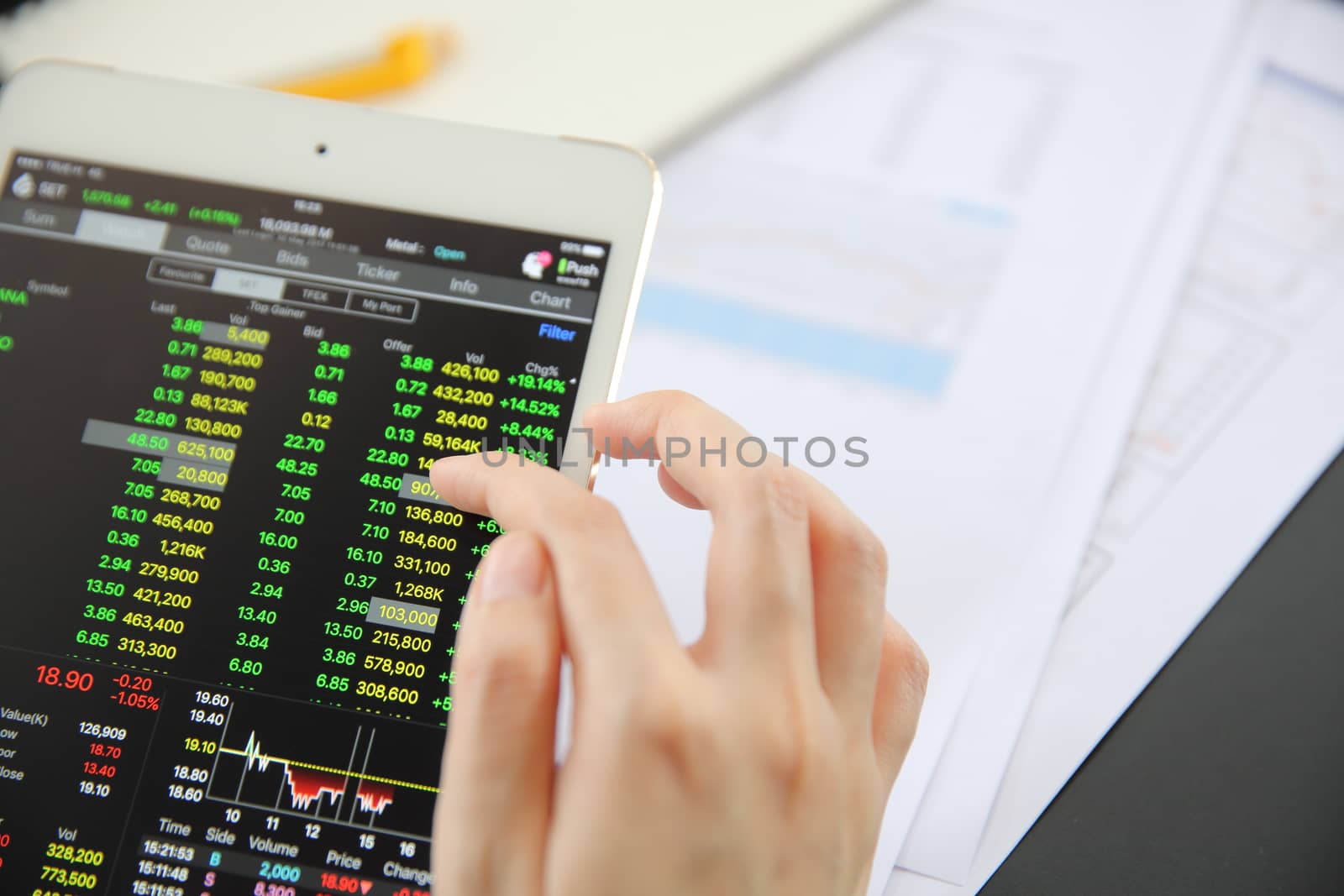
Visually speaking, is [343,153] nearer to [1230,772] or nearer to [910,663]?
[910,663]

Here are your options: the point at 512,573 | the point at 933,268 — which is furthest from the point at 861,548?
the point at 933,268

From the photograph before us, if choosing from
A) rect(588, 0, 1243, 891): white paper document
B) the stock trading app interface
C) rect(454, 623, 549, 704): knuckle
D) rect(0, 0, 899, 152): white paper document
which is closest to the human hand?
rect(454, 623, 549, 704): knuckle

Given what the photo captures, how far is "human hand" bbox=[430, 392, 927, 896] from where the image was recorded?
0.90ft

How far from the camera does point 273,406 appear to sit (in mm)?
442

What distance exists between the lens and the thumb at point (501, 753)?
283 mm

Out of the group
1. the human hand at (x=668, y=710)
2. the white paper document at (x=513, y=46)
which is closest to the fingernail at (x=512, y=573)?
the human hand at (x=668, y=710)

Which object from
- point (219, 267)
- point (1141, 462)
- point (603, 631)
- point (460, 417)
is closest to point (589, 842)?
point (603, 631)

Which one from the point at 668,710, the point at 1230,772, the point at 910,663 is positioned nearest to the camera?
the point at 668,710

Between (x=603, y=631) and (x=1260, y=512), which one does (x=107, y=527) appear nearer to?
(x=603, y=631)

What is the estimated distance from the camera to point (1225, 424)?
623 millimetres

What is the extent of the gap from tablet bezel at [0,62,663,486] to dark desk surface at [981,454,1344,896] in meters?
0.38

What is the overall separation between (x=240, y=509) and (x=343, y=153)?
7.3 inches

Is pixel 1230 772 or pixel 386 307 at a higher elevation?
pixel 386 307

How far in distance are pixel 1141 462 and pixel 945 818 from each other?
0.89ft
